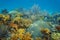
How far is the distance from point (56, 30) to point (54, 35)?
826 millimetres

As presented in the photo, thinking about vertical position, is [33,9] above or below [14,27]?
above

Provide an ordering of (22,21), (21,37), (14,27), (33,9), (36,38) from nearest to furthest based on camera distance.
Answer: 1. (21,37)
2. (36,38)
3. (14,27)
4. (22,21)
5. (33,9)

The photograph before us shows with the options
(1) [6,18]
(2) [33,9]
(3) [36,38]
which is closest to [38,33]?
(3) [36,38]

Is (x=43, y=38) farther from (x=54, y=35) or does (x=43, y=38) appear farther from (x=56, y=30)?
(x=56, y=30)

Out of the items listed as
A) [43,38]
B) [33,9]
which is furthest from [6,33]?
[33,9]

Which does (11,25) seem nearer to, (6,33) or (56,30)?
(6,33)

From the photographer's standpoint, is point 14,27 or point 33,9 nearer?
point 14,27

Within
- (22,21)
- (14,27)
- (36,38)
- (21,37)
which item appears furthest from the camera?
(22,21)

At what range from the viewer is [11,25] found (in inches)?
247

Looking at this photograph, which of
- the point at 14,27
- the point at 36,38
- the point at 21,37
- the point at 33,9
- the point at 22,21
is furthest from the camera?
the point at 33,9

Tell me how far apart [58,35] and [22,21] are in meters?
2.16

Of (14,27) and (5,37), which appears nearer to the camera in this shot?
(5,37)

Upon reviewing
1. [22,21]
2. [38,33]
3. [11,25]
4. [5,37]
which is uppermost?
[22,21]

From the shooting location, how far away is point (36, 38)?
5.47 metres
